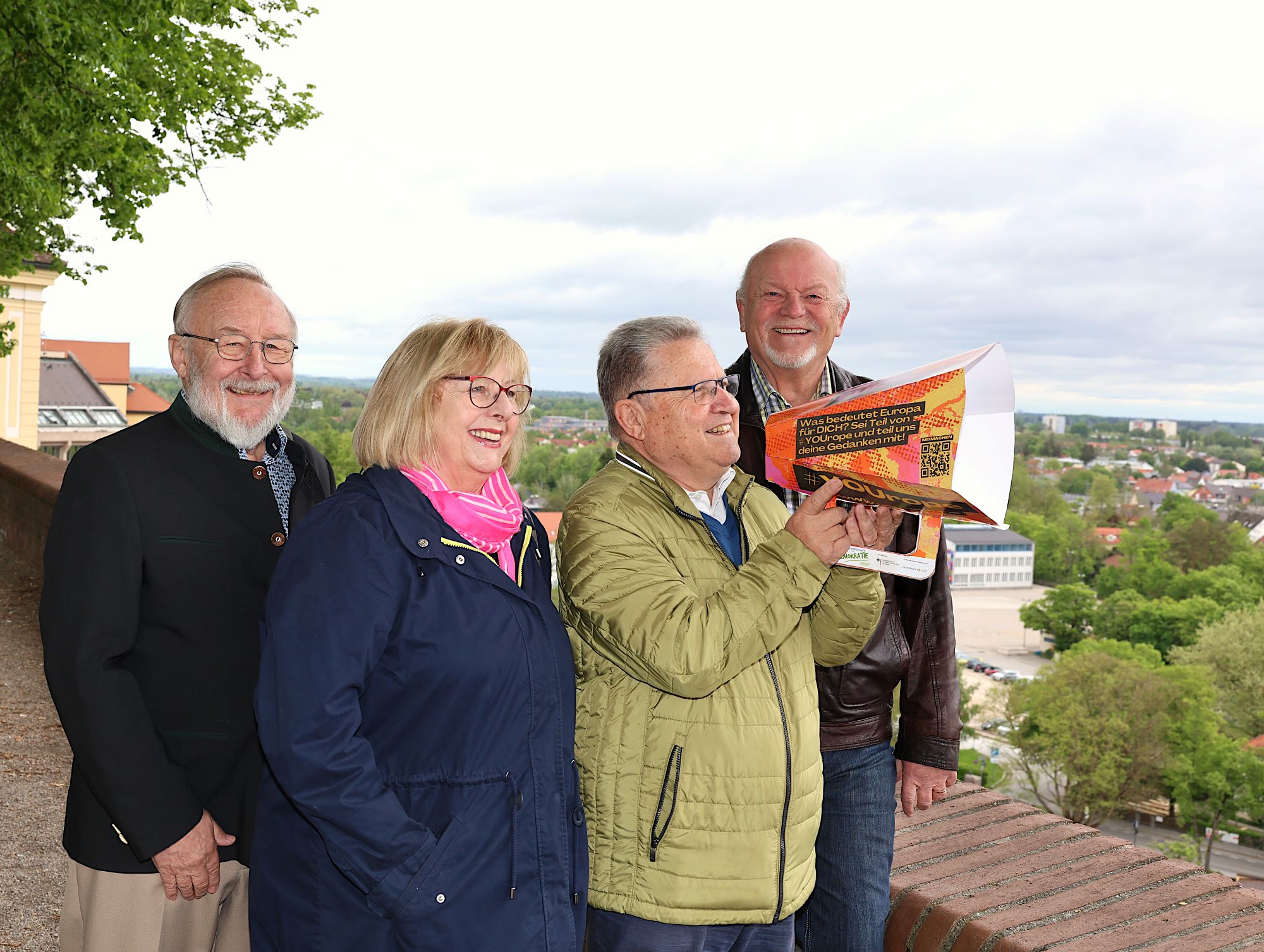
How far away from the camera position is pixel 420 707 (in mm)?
1788

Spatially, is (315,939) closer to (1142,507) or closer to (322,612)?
(322,612)

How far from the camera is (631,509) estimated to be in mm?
2057

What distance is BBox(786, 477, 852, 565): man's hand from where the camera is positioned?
1.95 metres

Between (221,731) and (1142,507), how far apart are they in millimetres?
106793

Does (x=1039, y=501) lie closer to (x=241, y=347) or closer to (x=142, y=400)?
(x=142, y=400)

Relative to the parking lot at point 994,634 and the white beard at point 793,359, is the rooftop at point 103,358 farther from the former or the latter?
the white beard at point 793,359

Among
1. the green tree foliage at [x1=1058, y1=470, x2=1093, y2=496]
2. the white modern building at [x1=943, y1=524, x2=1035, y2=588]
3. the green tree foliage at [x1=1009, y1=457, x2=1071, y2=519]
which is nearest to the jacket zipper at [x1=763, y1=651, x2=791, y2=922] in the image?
the white modern building at [x1=943, y1=524, x2=1035, y2=588]

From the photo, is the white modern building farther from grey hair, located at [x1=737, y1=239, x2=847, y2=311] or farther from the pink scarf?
the pink scarf

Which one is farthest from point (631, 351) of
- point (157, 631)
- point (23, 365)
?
point (23, 365)

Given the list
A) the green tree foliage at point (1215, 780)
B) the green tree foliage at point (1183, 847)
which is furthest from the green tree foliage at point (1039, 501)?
the green tree foliage at point (1183, 847)

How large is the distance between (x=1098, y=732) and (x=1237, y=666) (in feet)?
38.6

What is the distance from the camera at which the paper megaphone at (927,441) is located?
1792 mm

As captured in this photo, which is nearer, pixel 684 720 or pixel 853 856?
pixel 684 720

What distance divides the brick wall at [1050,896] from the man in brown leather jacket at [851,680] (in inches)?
4.2
